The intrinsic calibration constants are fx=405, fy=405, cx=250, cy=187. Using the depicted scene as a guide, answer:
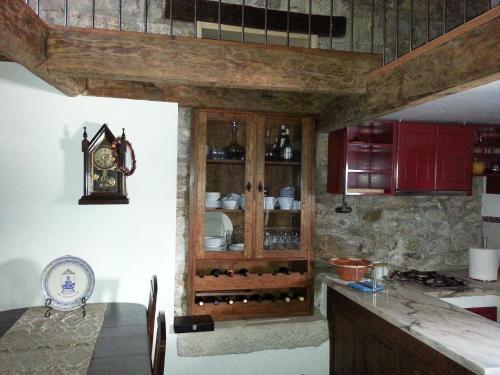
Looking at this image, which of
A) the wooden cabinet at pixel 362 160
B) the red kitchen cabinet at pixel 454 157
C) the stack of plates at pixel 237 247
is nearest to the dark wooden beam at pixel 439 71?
the wooden cabinet at pixel 362 160

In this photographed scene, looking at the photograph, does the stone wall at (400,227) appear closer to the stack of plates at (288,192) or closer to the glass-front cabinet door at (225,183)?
the stack of plates at (288,192)

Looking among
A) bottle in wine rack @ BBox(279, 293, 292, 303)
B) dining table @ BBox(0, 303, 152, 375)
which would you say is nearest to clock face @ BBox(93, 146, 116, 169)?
dining table @ BBox(0, 303, 152, 375)

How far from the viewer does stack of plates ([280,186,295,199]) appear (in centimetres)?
323

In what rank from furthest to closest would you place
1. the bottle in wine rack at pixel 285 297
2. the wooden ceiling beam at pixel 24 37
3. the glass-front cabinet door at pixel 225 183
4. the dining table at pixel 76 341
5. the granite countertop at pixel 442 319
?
1. the bottle in wine rack at pixel 285 297
2. the glass-front cabinet door at pixel 225 183
3. the granite countertop at pixel 442 319
4. the dining table at pixel 76 341
5. the wooden ceiling beam at pixel 24 37

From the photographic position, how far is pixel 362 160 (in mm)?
3471

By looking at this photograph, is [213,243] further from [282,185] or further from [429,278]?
[429,278]

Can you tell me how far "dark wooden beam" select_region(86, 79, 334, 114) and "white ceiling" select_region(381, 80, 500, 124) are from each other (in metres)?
0.64

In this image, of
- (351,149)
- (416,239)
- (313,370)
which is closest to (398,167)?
(351,149)

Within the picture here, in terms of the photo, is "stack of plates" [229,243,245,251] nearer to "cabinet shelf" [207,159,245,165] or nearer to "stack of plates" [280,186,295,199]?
Answer: "stack of plates" [280,186,295,199]

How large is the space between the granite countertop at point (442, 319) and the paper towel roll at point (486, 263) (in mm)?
75

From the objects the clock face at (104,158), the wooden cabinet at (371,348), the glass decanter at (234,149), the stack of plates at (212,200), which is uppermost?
the glass decanter at (234,149)

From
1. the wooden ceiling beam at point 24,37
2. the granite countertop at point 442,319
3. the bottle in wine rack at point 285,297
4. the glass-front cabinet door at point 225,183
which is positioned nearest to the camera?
the wooden ceiling beam at point 24,37

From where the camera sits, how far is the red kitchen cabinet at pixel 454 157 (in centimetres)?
322

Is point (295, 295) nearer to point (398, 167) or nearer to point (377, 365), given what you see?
point (377, 365)
